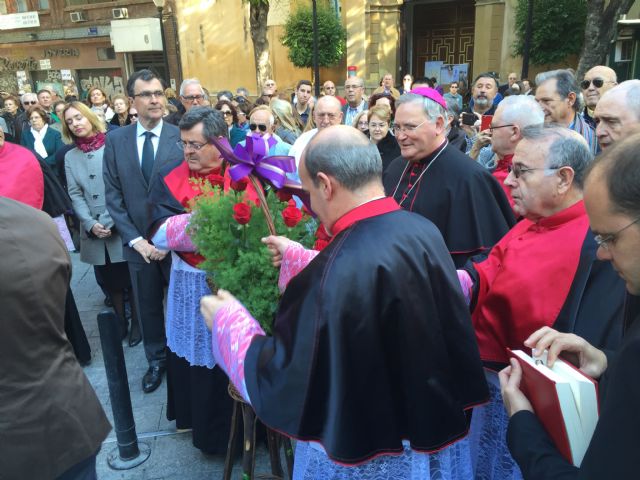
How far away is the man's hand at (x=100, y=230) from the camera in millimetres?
4594

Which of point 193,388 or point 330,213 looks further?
point 193,388

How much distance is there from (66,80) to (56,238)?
26.1 m

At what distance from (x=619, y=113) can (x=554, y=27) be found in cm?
1189

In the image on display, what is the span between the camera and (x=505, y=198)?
3.39m

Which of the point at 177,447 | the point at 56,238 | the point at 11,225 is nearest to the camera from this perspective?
the point at 11,225

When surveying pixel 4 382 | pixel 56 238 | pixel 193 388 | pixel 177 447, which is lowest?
pixel 177 447

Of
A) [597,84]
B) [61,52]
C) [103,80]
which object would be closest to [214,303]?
[597,84]

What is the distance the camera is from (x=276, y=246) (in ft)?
6.74

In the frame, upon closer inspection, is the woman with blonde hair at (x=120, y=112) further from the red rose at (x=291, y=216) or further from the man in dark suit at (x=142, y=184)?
the red rose at (x=291, y=216)

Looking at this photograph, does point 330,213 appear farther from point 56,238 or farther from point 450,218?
point 450,218

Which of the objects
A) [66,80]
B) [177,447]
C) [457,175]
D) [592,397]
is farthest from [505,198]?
[66,80]

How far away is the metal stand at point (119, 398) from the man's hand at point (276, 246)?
1.60m

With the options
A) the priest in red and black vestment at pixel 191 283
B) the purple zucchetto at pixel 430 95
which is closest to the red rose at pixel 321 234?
the priest in red and black vestment at pixel 191 283

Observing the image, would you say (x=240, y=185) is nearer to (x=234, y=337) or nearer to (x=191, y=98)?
(x=234, y=337)
